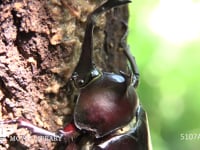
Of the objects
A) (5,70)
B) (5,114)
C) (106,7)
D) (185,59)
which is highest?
(106,7)

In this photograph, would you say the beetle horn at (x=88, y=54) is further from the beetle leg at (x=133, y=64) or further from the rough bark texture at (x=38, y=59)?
the beetle leg at (x=133, y=64)

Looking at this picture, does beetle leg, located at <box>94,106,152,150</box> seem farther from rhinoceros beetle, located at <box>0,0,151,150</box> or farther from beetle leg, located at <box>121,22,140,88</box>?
beetle leg, located at <box>121,22,140,88</box>

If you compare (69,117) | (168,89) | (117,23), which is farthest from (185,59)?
(69,117)

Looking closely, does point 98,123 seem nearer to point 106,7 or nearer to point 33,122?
point 33,122

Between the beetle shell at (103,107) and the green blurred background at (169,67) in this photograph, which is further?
the green blurred background at (169,67)

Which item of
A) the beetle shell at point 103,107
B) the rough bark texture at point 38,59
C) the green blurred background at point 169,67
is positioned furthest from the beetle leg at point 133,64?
the green blurred background at point 169,67

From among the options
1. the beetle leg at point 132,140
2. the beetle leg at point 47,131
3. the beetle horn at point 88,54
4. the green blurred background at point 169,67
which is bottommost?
the green blurred background at point 169,67

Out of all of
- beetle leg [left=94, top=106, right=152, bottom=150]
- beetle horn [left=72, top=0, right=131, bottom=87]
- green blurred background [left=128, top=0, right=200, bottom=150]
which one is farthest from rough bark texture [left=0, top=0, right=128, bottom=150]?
green blurred background [left=128, top=0, right=200, bottom=150]
